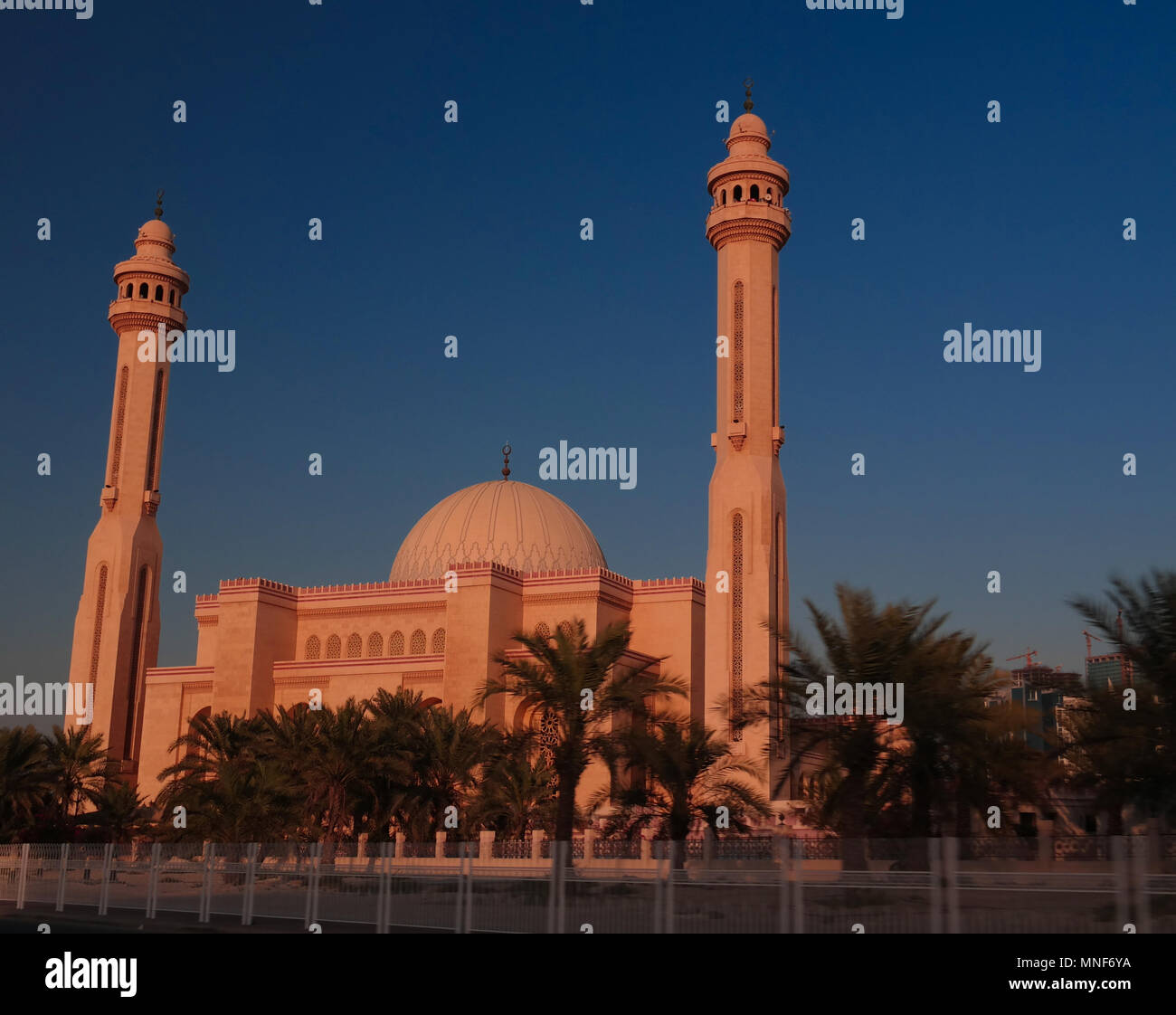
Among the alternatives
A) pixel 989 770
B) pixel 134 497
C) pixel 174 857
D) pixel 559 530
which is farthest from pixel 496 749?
pixel 134 497

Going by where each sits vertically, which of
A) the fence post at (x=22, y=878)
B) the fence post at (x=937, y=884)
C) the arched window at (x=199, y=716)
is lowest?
the fence post at (x=22, y=878)

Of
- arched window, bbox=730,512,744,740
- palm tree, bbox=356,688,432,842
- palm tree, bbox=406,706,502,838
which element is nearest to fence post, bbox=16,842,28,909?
palm tree, bbox=356,688,432,842

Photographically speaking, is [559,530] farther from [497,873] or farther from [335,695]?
[497,873]

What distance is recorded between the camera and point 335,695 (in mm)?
39000

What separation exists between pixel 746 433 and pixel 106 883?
1977 centimetres

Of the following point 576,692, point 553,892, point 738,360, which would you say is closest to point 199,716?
point 738,360

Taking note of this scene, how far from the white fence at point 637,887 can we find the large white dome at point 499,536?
22549 millimetres

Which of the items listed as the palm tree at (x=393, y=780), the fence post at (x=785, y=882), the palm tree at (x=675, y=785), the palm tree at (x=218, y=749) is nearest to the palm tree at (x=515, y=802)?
the palm tree at (x=393, y=780)

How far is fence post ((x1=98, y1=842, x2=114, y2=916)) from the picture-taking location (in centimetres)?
1891

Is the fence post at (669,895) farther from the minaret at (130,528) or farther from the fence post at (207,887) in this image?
the minaret at (130,528)

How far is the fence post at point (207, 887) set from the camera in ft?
57.5
